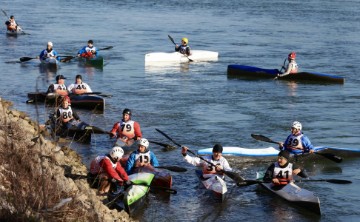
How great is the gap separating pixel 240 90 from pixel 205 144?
8.82 metres

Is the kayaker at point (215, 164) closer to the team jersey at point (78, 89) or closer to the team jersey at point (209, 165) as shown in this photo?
the team jersey at point (209, 165)

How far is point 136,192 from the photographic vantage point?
47.3 ft

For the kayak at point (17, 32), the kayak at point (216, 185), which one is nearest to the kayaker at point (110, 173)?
the kayak at point (216, 185)

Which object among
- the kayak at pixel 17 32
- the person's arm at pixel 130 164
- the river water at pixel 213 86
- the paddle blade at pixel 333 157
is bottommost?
the river water at pixel 213 86

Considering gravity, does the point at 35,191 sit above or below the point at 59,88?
above

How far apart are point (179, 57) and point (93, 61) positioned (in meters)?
4.34

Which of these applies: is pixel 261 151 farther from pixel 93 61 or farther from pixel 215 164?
pixel 93 61

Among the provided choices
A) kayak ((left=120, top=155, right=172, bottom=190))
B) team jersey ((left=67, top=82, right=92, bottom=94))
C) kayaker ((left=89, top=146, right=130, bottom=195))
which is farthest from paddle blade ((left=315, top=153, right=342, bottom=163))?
team jersey ((left=67, top=82, right=92, bottom=94))

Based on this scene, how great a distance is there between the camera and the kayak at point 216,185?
1540 centimetres

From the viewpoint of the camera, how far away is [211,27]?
4934 cm

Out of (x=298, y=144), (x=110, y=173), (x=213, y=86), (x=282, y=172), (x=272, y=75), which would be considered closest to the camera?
(x=110, y=173)

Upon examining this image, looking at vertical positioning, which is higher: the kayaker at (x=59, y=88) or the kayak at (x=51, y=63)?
the kayaker at (x=59, y=88)

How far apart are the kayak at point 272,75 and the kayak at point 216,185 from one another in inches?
610

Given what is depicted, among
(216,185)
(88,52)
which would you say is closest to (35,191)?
(216,185)
